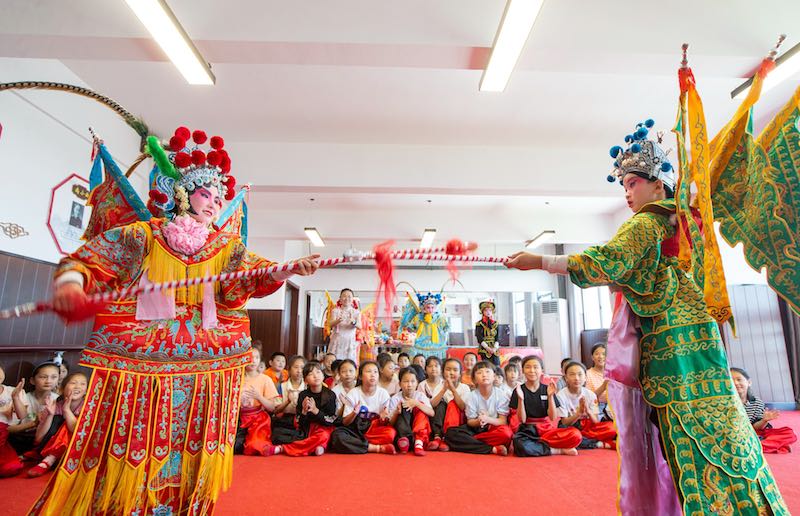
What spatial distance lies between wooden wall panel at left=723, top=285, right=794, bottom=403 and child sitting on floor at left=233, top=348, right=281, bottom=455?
6.16m

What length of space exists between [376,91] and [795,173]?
3.82 meters

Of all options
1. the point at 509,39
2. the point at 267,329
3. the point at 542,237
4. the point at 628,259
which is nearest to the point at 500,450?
the point at 628,259

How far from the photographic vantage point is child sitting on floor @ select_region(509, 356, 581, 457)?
144 inches

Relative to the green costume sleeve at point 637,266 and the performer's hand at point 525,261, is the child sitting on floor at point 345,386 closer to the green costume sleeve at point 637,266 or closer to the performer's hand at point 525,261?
the performer's hand at point 525,261

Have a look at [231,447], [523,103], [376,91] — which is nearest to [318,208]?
[376,91]

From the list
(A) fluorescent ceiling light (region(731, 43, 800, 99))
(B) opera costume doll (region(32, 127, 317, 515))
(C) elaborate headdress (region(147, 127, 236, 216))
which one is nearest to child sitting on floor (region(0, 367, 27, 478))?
(B) opera costume doll (region(32, 127, 317, 515))

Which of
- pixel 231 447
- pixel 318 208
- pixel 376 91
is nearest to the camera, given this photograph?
pixel 231 447

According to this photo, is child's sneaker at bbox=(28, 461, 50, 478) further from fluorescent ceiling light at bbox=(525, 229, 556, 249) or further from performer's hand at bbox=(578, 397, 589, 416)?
fluorescent ceiling light at bbox=(525, 229, 556, 249)

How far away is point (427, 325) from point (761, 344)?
5.01 m

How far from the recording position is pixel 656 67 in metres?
3.45

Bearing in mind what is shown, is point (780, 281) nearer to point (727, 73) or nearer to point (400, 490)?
point (400, 490)

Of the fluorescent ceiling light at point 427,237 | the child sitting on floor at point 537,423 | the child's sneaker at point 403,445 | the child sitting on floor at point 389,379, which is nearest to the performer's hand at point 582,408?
the child sitting on floor at point 537,423

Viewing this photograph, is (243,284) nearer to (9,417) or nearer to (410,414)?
(410,414)

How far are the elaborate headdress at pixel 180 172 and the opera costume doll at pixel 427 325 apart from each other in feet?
21.3
